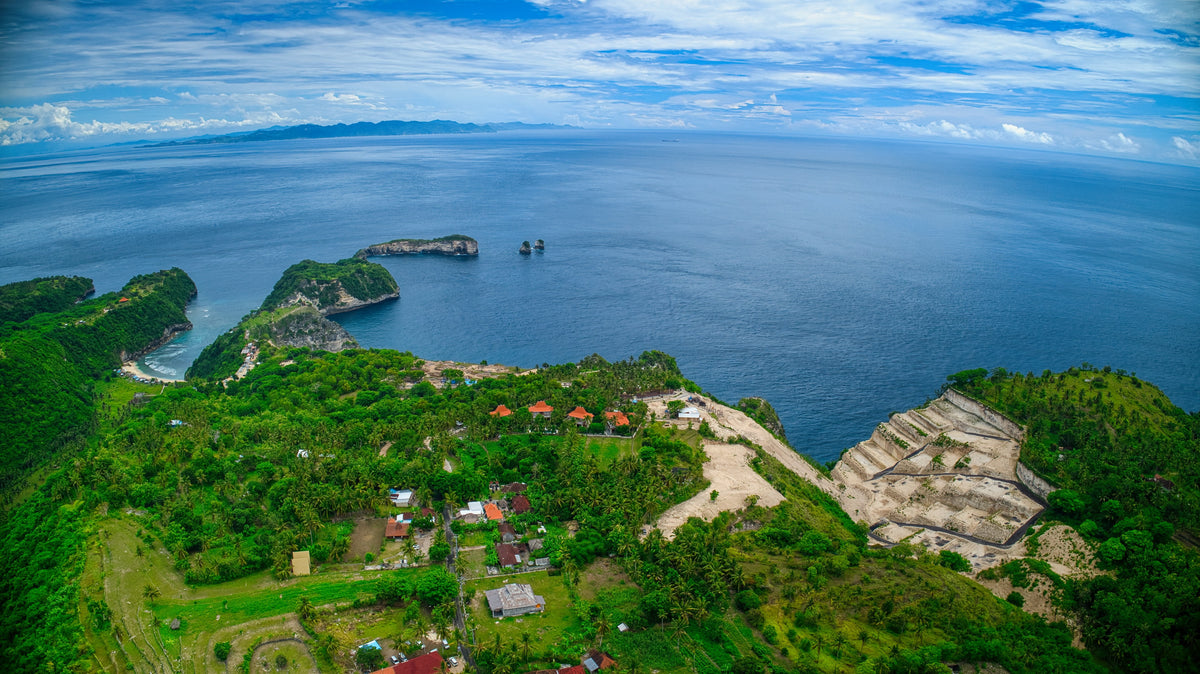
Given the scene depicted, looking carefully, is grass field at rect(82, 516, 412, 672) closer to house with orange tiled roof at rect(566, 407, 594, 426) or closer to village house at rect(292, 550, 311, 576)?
village house at rect(292, 550, 311, 576)

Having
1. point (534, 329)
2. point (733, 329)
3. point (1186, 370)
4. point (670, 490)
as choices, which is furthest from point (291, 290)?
point (1186, 370)

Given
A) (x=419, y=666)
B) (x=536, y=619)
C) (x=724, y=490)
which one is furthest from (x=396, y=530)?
(x=724, y=490)

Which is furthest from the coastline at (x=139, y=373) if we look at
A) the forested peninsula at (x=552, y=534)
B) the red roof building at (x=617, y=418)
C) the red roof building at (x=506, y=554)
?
the red roof building at (x=506, y=554)

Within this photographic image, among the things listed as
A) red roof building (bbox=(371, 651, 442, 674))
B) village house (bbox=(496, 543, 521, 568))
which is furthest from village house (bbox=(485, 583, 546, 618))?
red roof building (bbox=(371, 651, 442, 674))

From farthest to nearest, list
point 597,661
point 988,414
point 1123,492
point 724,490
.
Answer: point 988,414 < point 724,490 < point 1123,492 < point 597,661

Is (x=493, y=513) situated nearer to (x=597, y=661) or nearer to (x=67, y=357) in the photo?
(x=597, y=661)

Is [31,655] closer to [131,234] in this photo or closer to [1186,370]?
[1186,370]
